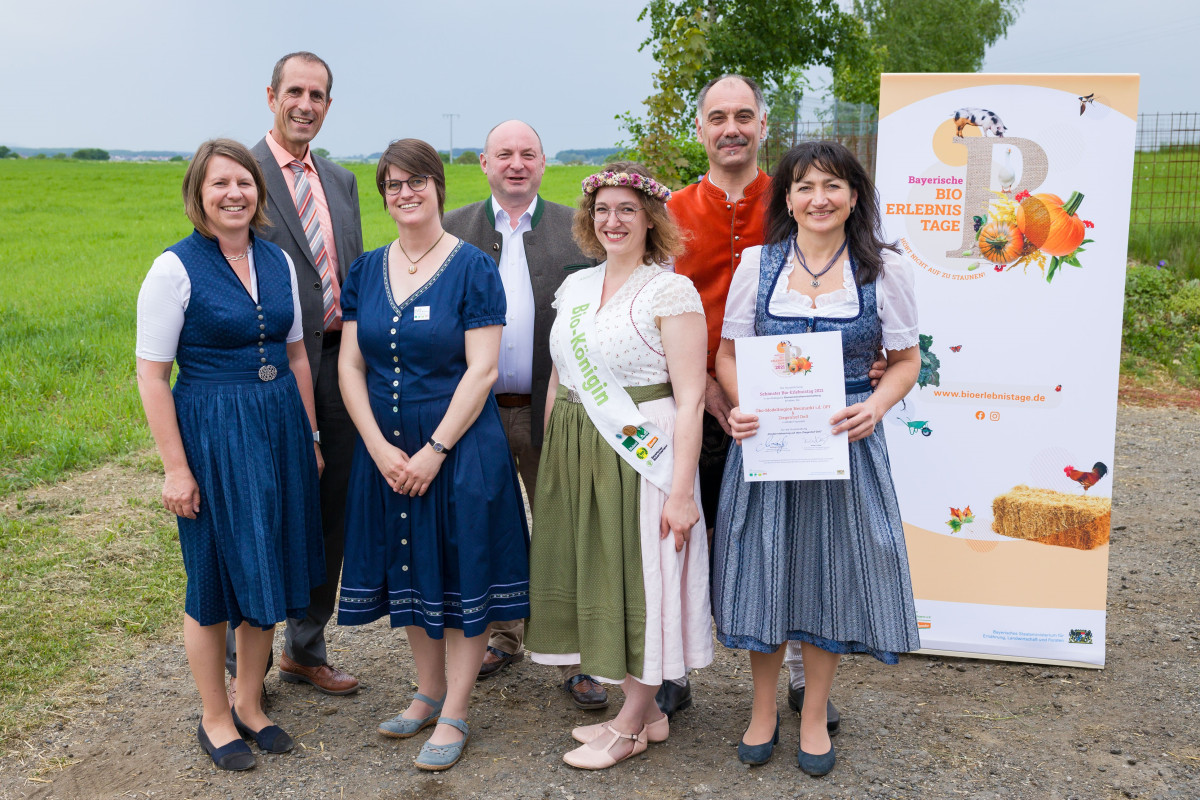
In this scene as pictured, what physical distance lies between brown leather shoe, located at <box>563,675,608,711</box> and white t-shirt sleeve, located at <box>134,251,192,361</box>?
1.96m

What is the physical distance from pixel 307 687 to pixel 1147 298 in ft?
30.7

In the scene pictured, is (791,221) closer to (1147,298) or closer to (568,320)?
(568,320)

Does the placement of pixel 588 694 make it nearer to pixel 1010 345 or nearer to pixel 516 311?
pixel 516 311

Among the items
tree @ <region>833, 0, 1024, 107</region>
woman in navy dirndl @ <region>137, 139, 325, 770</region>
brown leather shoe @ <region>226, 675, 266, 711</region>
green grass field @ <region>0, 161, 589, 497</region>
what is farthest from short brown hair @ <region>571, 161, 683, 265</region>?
tree @ <region>833, 0, 1024, 107</region>

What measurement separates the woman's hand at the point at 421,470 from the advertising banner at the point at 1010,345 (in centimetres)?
199

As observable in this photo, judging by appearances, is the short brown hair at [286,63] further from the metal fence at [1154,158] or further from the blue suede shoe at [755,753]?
the metal fence at [1154,158]

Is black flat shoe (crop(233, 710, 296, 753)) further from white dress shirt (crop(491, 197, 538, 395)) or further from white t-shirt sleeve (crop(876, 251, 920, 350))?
white t-shirt sleeve (crop(876, 251, 920, 350))

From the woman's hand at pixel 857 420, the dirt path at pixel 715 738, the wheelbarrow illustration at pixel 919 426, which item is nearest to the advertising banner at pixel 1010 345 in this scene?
the wheelbarrow illustration at pixel 919 426

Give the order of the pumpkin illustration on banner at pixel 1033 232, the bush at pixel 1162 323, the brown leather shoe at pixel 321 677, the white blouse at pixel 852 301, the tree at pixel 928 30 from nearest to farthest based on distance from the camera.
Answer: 1. the white blouse at pixel 852 301
2. the pumpkin illustration on banner at pixel 1033 232
3. the brown leather shoe at pixel 321 677
4. the bush at pixel 1162 323
5. the tree at pixel 928 30

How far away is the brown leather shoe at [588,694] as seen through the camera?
3686 mm

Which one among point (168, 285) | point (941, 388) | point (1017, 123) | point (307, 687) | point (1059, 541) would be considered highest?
point (1017, 123)

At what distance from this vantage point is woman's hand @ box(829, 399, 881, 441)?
9.42 feet

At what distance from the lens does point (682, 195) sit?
3586 mm

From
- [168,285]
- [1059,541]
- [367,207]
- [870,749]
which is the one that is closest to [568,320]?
[168,285]
